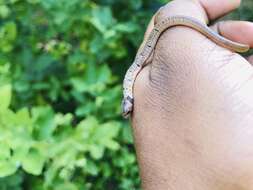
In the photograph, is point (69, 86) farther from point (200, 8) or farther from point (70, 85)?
point (200, 8)

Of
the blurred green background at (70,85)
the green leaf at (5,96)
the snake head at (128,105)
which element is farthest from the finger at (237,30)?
the green leaf at (5,96)

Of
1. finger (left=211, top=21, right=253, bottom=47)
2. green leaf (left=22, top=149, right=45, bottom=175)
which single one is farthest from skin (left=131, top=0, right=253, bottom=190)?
green leaf (left=22, top=149, right=45, bottom=175)

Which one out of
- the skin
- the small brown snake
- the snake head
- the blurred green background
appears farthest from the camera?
the blurred green background

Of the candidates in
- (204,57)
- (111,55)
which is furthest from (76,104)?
(204,57)

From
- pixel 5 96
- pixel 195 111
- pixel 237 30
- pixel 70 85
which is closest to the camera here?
pixel 195 111

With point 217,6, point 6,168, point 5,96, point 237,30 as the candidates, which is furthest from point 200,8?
point 6,168

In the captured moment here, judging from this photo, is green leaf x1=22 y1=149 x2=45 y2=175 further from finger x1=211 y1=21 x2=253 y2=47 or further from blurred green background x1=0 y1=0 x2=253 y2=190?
finger x1=211 y1=21 x2=253 y2=47
